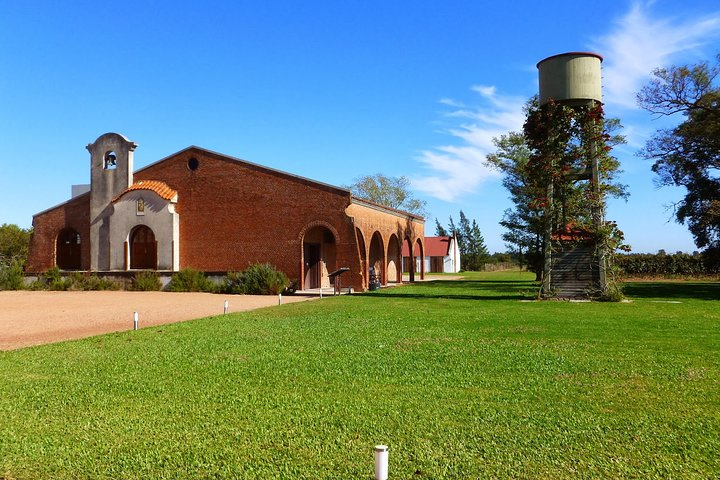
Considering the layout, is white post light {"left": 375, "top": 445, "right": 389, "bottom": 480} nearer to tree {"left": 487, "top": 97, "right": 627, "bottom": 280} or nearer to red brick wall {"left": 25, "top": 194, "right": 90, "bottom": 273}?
tree {"left": 487, "top": 97, "right": 627, "bottom": 280}

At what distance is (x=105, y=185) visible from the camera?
31609mm

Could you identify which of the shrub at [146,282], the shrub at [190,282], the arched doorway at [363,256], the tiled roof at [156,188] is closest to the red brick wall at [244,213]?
the tiled roof at [156,188]

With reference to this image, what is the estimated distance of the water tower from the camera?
20.8 meters

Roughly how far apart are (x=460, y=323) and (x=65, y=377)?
27.1 ft

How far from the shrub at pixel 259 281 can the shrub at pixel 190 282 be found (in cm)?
169

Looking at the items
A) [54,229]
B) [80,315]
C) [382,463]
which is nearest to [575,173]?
[80,315]

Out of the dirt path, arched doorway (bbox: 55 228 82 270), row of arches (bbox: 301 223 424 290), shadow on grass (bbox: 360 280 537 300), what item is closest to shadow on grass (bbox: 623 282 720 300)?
shadow on grass (bbox: 360 280 537 300)

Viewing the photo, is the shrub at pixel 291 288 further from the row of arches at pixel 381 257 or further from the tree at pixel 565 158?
the tree at pixel 565 158

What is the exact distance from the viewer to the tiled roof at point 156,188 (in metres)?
29.8

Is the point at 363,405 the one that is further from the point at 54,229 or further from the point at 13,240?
the point at 13,240

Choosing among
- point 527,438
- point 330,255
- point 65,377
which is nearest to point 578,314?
point 527,438

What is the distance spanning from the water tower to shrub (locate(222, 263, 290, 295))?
37.9 ft

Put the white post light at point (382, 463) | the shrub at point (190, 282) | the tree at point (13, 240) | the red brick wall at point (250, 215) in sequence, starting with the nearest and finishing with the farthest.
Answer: the white post light at point (382, 463), the red brick wall at point (250, 215), the shrub at point (190, 282), the tree at point (13, 240)

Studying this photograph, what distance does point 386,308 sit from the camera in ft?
57.0
